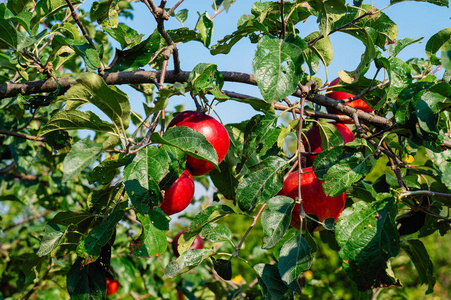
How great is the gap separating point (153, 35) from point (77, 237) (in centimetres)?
59

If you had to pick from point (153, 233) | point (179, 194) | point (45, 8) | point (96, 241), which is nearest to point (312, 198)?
point (179, 194)

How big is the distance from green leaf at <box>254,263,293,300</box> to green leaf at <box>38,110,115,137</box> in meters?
0.45

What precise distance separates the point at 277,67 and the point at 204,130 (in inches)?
9.9

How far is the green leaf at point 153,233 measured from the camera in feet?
2.81

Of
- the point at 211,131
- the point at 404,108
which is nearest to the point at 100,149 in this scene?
the point at 211,131

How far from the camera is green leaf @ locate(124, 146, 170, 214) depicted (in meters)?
0.79

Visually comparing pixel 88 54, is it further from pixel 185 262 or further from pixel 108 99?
pixel 185 262

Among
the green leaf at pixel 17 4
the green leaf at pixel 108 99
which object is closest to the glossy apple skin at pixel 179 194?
the green leaf at pixel 108 99

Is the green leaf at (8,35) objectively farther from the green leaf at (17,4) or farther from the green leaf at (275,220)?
the green leaf at (275,220)

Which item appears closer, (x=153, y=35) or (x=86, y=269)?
(x=86, y=269)

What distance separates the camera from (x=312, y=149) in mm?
1327

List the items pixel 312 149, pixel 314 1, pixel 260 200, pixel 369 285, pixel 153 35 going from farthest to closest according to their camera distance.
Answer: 1. pixel 312 149
2. pixel 153 35
3. pixel 314 1
4. pixel 260 200
5. pixel 369 285

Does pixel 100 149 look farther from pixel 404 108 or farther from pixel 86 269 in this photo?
pixel 404 108

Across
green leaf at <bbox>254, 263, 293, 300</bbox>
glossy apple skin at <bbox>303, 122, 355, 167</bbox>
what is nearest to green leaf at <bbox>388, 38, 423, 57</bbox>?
glossy apple skin at <bbox>303, 122, 355, 167</bbox>
